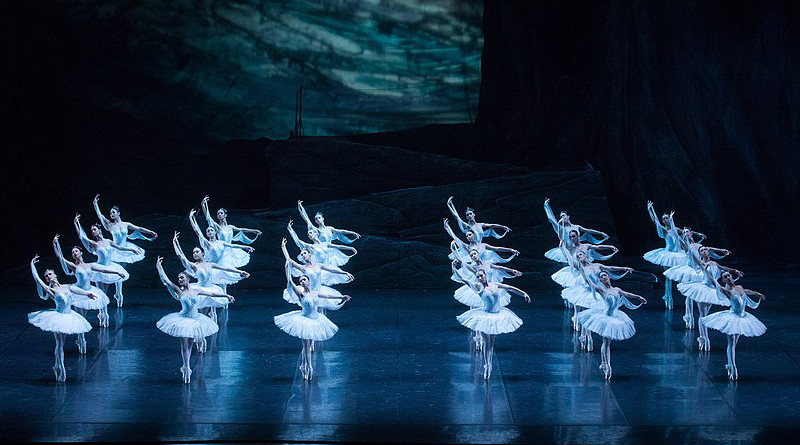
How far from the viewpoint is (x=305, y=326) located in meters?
10.2

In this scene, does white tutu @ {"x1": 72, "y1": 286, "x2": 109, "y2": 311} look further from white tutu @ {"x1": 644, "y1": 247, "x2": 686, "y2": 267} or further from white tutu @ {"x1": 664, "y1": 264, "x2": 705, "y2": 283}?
white tutu @ {"x1": 644, "y1": 247, "x2": 686, "y2": 267}

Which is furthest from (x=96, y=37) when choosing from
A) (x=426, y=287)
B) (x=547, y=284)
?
(x=547, y=284)

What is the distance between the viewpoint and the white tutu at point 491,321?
10289mm

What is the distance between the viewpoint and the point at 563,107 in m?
17.6

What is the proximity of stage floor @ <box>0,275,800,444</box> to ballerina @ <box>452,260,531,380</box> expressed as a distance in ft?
1.11

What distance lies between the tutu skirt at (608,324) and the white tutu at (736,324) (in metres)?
0.84

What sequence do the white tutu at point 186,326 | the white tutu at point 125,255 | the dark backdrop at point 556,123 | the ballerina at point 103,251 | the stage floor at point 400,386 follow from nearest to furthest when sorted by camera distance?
the stage floor at point 400,386 → the white tutu at point 186,326 → the ballerina at point 103,251 → the white tutu at point 125,255 → the dark backdrop at point 556,123

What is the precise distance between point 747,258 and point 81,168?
1102cm

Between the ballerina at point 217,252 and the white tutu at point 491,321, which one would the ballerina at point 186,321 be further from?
the white tutu at point 491,321

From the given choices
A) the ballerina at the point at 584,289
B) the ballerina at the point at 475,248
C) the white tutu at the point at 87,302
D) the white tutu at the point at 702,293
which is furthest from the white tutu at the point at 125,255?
the white tutu at the point at 702,293

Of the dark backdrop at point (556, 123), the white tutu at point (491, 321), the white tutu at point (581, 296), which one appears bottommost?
the white tutu at point (491, 321)

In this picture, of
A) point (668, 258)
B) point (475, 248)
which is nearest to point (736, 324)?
point (668, 258)

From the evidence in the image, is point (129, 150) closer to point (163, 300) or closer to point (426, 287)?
point (163, 300)

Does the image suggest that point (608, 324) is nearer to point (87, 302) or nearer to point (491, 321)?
point (491, 321)
